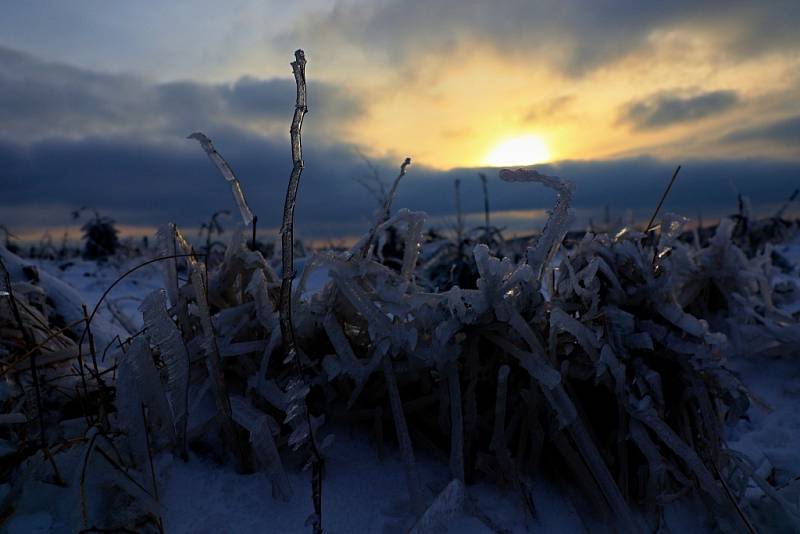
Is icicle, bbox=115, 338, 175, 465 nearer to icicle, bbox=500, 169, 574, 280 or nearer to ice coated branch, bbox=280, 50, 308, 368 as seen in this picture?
ice coated branch, bbox=280, 50, 308, 368

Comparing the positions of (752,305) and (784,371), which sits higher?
(752,305)

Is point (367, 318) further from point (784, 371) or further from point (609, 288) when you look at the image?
point (784, 371)

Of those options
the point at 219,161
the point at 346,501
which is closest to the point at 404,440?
the point at 346,501

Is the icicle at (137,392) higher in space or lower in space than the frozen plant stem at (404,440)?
higher

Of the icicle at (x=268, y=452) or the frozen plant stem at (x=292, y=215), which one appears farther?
the icicle at (x=268, y=452)

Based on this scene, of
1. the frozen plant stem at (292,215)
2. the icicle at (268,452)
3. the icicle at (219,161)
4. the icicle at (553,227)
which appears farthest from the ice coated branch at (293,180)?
the icicle at (553,227)

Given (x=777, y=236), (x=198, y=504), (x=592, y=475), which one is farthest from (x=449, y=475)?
(x=777, y=236)

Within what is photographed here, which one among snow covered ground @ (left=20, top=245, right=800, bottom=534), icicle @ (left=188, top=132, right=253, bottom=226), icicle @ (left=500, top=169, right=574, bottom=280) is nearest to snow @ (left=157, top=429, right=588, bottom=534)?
snow covered ground @ (left=20, top=245, right=800, bottom=534)

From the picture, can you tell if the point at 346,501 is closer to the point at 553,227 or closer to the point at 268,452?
the point at 268,452

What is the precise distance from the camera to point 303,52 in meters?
0.81

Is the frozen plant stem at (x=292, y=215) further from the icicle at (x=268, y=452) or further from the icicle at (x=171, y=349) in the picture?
the icicle at (x=171, y=349)

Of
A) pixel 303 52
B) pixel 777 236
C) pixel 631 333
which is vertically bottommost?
pixel 777 236

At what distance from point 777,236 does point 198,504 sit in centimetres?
674

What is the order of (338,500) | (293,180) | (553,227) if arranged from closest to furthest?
(293,180) < (338,500) < (553,227)
